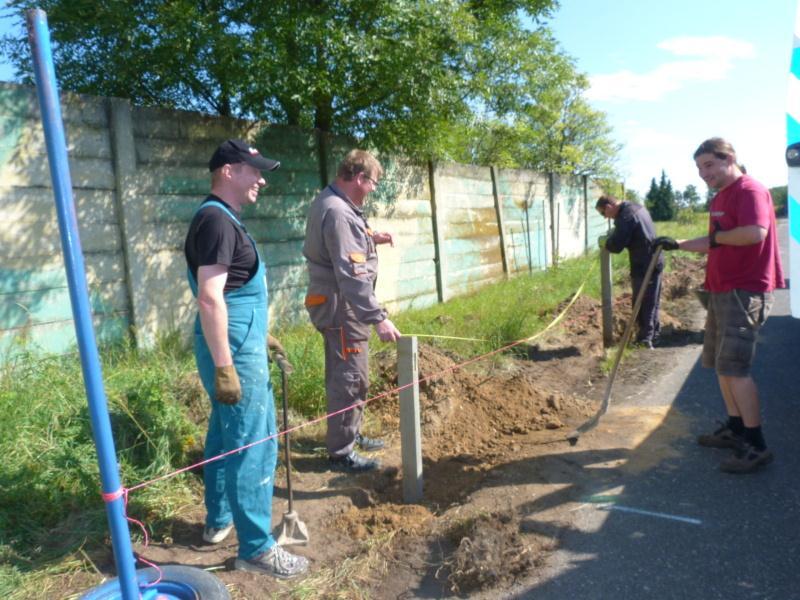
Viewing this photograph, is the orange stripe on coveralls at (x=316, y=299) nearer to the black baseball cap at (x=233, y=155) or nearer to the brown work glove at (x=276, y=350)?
the brown work glove at (x=276, y=350)

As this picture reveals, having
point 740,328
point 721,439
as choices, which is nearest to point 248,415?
point 740,328

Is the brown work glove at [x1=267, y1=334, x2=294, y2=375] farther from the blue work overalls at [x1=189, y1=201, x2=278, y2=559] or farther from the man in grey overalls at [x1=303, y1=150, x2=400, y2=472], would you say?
the man in grey overalls at [x1=303, y1=150, x2=400, y2=472]

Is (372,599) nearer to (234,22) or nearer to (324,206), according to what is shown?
(324,206)

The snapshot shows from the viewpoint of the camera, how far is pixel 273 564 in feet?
9.63

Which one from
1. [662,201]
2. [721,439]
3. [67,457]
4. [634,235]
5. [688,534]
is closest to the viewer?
[688,534]

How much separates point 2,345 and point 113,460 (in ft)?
10.5

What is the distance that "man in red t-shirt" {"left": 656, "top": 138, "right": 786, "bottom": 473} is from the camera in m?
3.76

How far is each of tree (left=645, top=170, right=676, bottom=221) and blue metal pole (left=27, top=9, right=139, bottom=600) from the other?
56.0 meters

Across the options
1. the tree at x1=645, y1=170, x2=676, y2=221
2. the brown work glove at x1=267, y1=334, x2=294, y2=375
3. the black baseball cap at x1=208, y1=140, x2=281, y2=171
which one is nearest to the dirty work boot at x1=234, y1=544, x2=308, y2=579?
the brown work glove at x1=267, y1=334, x2=294, y2=375

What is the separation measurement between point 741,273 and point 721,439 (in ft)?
3.83

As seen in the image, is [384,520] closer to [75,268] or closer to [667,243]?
Answer: [75,268]

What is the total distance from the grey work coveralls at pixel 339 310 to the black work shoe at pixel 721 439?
233 cm

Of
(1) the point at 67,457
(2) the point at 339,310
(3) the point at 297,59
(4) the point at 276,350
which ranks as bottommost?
(1) the point at 67,457

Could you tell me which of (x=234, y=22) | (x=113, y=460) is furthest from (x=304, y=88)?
(x=113, y=460)
